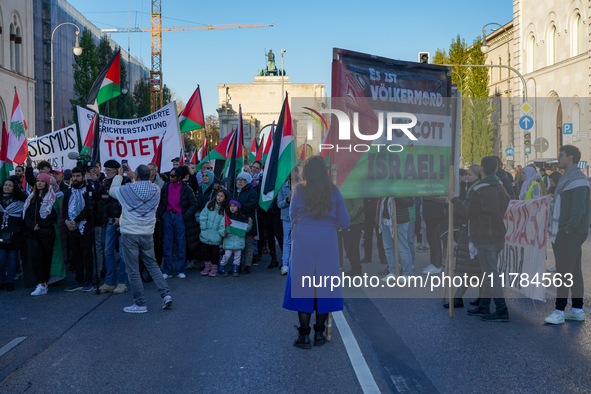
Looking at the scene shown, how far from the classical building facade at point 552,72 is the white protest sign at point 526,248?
20.8 m

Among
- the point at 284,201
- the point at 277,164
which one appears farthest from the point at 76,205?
the point at 284,201

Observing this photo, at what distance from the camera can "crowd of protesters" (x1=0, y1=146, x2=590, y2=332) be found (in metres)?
6.22

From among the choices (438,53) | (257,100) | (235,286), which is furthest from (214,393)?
(257,100)

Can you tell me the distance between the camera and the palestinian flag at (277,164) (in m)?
9.59

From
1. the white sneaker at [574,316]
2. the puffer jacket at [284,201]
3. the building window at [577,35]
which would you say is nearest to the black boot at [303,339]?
the white sneaker at [574,316]

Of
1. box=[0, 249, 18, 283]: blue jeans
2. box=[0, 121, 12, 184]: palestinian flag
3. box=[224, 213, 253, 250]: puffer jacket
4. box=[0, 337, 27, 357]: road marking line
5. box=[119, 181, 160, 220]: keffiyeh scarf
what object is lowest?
box=[0, 337, 27, 357]: road marking line

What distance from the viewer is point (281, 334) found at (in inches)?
232

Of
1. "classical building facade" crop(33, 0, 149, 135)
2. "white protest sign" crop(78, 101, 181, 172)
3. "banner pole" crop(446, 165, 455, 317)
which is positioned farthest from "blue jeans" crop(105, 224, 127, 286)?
"classical building facade" crop(33, 0, 149, 135)

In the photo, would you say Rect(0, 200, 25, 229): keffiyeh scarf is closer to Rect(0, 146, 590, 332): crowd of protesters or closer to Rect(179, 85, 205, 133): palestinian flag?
Rect(0, 146, 590, 332): crowd of protesters

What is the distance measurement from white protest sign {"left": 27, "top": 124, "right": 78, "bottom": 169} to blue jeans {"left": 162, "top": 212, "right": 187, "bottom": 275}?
3.62 metres

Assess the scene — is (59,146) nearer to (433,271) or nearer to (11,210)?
(11,210)

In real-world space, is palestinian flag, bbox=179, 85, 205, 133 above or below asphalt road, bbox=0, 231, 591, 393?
above

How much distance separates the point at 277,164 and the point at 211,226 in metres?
1.64

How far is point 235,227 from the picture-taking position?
9.92 meters
